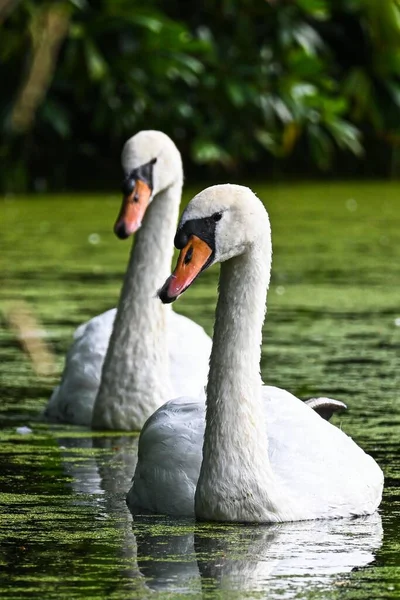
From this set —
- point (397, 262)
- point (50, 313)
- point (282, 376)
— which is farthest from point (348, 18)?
point (282, 376)

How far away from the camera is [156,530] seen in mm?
4809

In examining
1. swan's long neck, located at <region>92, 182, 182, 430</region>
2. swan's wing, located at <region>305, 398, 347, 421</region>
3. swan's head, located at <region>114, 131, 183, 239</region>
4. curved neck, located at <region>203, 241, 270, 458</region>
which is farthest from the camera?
swan's head, located at <region>114, 131, 183, 239</region>

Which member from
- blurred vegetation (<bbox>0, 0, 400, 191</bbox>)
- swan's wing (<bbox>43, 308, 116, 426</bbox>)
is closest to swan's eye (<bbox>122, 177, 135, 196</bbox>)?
swan's wing (<bbox>43, 308, 116, 426</bbox>)

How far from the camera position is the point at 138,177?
693 centimetres

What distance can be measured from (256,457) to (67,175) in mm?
18544

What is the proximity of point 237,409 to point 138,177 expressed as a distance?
2281 millimetres

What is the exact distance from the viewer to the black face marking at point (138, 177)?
6.88 meters

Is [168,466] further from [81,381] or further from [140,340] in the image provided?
[81,381]

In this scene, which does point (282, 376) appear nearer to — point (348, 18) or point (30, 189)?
point (30, 189)

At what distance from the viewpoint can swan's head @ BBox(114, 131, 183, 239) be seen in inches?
269

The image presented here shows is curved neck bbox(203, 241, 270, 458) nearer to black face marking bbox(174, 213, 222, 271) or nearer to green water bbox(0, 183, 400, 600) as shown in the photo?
black face marking bbox(174, 213, 222, 271)

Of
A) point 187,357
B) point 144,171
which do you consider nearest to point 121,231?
point 144,171

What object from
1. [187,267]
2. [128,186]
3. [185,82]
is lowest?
[185,82]

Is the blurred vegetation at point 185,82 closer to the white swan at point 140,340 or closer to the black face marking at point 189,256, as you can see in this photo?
the white swan at point 140,340
